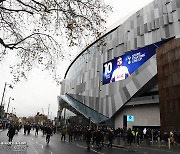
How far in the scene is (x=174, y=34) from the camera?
3691 centimetres

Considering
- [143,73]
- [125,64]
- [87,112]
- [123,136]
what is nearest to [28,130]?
[87,112]

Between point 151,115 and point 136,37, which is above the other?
point 136,37

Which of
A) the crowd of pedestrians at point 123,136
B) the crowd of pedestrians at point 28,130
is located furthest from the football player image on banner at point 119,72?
the crowd of pedestrians at point 28,130

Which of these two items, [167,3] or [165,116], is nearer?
[165,116]

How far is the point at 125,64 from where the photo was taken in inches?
1789

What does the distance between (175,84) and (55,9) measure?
73.9 ft

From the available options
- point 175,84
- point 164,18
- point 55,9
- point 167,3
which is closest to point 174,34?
point 164,18

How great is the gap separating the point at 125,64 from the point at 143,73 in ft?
23.2

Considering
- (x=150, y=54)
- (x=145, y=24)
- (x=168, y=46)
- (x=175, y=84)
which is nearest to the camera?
(x=175, y=84)

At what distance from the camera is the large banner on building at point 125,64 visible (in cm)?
4053

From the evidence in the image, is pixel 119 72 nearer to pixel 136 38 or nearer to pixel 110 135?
pixel 136 38

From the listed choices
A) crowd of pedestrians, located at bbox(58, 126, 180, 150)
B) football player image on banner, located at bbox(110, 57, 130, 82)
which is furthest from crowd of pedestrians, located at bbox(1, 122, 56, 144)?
football player image on banner, located at bbox(110, 57, 130, 82)

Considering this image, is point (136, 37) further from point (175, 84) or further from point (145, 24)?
point (175, 84)

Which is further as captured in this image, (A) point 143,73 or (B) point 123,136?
(A) point 143,73
